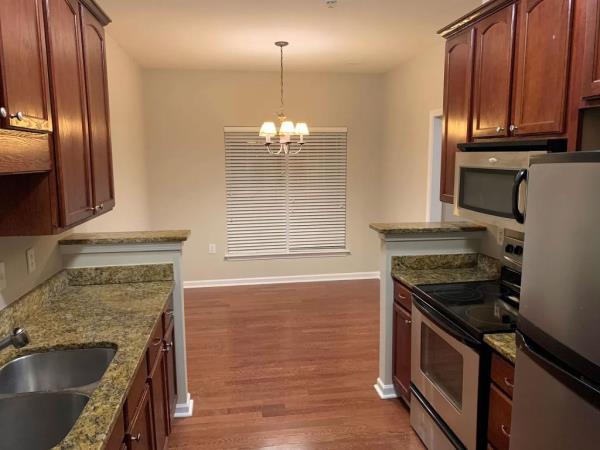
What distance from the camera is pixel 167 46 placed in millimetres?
4301

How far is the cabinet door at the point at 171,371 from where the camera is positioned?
246 centimetres

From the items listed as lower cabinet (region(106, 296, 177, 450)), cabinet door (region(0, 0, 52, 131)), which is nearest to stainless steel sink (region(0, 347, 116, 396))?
lower cabinet (region(106, 296, 177, 450))

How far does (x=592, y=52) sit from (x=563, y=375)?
1151 millimetres

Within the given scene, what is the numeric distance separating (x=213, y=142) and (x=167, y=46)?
1441 mm

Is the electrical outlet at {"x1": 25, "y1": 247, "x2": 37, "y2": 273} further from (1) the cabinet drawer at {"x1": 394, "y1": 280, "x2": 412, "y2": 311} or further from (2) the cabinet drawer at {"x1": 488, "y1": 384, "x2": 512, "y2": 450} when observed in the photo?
(2) the cabinet drawer at {"x1": 488, "y1": 384, "x2": 512, "y2": 450}

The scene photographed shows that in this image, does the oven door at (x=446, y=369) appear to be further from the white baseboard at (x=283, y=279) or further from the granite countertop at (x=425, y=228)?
the white baseboard at (x=283, y=279)

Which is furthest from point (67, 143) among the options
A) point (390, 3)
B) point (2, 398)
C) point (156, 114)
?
point (156, 114)

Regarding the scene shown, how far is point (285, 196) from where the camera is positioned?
5816 millimetres

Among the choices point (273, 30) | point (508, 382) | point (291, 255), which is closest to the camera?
point (508, 382)

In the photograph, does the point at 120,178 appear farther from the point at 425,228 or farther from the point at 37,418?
the point at 37,418

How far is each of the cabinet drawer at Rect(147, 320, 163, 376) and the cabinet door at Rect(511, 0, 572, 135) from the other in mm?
1928

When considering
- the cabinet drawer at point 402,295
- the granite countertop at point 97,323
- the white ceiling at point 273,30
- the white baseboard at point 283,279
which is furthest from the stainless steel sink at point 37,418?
the white baseboard at point 283,279

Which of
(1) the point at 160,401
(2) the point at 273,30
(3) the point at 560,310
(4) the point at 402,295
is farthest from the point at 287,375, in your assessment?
(2) the point at 273,30

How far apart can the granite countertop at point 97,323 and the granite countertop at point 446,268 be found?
1449mm
